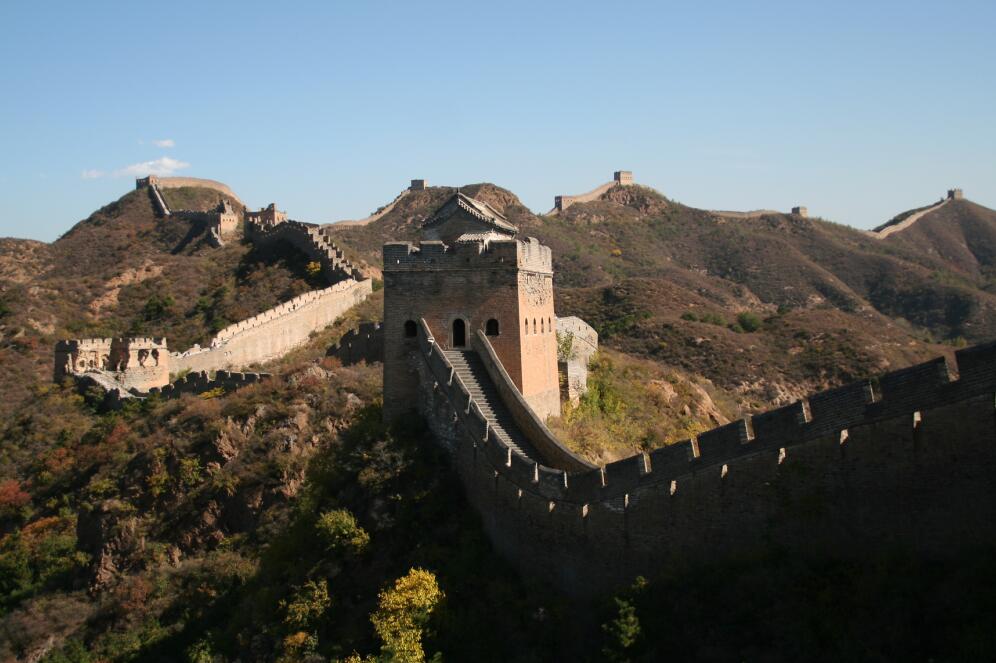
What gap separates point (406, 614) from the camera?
14594 millimetres

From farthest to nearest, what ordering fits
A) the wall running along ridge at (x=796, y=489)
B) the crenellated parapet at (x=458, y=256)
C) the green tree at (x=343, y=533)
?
1. the crenellated parapet at (x=458, y=256)
2. the green tree at (x=343, y=533)
3. the wall running along ridge at (x=796, y=489)

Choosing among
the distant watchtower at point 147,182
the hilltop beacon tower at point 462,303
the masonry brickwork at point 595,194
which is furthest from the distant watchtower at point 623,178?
the hilltop beacon tower at point 462,303

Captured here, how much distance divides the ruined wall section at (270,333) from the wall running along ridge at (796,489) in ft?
85.9

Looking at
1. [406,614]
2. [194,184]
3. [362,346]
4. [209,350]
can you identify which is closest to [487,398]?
[406,614]

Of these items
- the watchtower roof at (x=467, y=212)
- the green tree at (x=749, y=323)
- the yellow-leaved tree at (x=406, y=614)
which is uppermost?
the green tree at (x=749, y=323)

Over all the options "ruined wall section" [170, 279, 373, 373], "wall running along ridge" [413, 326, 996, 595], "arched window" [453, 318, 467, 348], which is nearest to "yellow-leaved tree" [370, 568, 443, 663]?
"wall running along ridge" [413, 326, 996, 595]

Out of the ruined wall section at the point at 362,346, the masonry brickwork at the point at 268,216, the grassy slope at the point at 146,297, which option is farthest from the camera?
the masonry brickwork at the point at 268,216

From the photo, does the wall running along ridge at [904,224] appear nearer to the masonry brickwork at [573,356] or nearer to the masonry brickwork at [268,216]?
the masonry brickwork at [268,216]

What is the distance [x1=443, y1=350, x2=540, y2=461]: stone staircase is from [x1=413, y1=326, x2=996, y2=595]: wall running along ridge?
1548 millimetres

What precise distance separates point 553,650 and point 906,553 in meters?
4.87

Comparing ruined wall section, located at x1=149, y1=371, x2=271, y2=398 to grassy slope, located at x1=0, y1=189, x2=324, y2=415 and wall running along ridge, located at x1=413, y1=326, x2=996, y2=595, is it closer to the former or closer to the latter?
grassy slope, located at x1=0, y1=189, x2=324, y2=415

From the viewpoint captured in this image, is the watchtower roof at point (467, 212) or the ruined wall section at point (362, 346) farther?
the ruined wall section at point (362, 346)

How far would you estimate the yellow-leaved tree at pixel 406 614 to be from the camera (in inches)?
554

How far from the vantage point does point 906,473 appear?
33.6 ft
